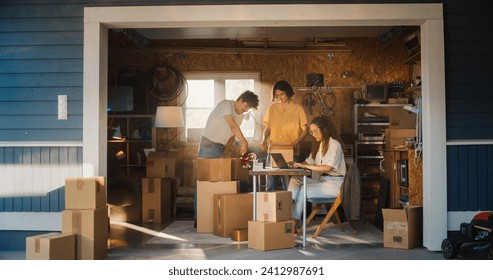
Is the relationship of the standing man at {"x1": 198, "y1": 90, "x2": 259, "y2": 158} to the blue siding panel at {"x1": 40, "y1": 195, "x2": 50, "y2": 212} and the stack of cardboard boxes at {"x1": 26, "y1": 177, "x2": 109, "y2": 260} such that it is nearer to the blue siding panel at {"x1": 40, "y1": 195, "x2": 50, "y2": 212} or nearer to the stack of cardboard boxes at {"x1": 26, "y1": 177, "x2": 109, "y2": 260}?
the blue siding panel at {"x1": 40, "y1": 195, "x2": 50, "y2": 212}

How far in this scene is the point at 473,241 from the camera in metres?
5.61

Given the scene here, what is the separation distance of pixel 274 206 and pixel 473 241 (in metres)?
1.92

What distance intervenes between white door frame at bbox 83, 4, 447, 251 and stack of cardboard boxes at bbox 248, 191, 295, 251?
57.7 inches

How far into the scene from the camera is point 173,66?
11.4 metres

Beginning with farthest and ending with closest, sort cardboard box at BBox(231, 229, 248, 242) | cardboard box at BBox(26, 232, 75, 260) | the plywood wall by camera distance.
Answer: the plywood wall < cardboard box at BBox(231, 229, 248, 242) < cardboard box at BBox(26, 232, 75, 260)

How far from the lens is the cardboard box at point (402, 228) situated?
629 centimetres

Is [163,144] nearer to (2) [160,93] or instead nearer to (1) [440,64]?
(2) [160,93]

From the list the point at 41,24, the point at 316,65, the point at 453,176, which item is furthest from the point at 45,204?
the point at 316,65

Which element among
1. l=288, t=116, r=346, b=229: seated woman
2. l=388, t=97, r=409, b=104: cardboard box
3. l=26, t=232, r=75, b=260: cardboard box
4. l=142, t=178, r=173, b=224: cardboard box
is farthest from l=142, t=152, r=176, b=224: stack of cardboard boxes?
l=388, t=97, r=409, b=104: cardboard box

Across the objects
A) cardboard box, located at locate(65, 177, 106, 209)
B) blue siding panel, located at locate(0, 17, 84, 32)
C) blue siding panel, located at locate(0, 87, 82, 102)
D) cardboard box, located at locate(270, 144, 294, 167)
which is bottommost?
cardboard box, located at locate(65, 177, 106, 209)

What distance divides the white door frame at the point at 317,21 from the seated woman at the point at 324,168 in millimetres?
1077

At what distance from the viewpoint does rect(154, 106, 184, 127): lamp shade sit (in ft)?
34.7

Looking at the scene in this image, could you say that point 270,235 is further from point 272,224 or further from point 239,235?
point 239,235

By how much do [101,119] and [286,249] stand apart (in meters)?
2.35
